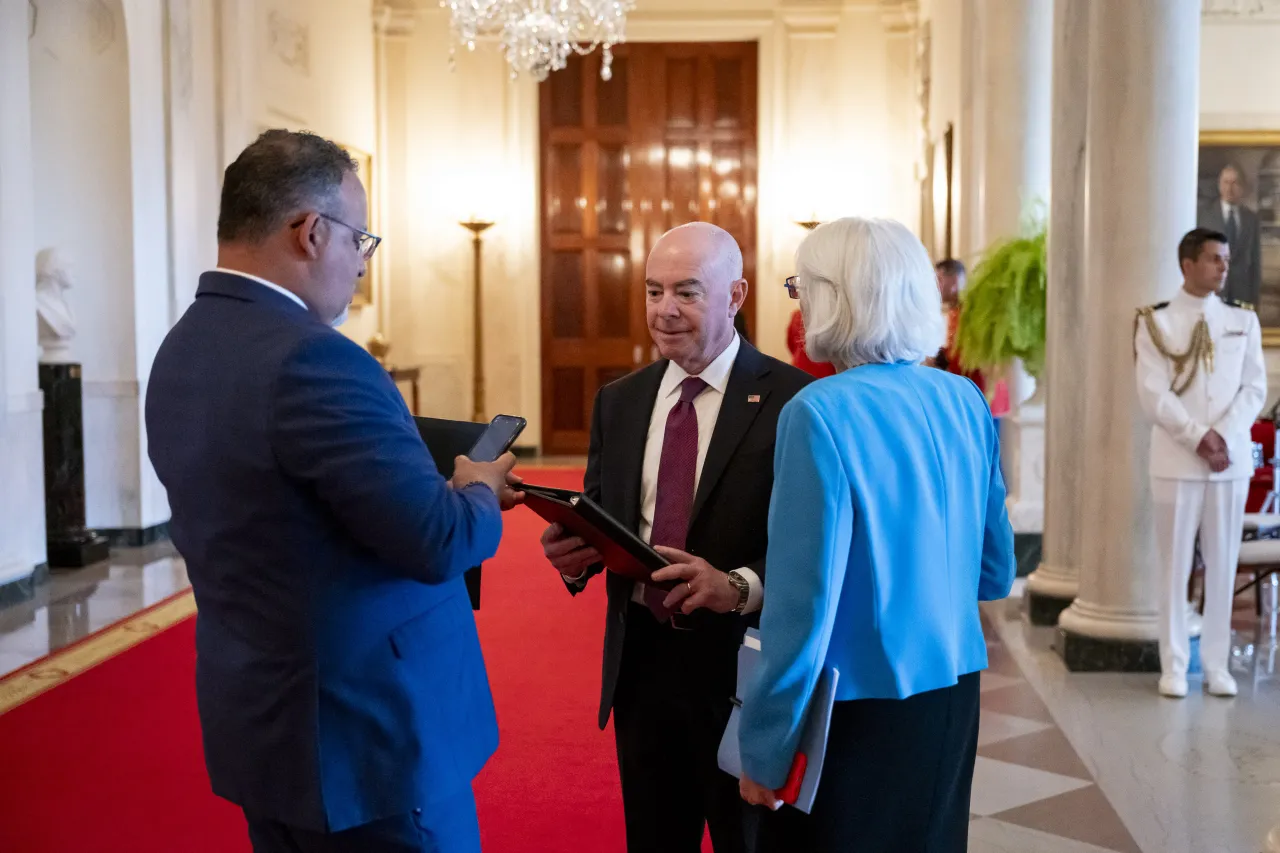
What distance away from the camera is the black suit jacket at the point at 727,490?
2.64 meters

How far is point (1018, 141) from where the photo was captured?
8438 mm

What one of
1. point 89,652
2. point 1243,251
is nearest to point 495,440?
point 89,652

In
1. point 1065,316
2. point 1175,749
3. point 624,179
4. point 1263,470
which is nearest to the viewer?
point 1175,749

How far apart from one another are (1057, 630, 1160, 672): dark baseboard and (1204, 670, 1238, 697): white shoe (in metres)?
0.33

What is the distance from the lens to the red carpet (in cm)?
408

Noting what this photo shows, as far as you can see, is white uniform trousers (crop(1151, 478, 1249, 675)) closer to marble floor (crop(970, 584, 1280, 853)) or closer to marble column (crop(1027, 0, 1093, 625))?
marble floor (crop(970, 584, 1280, 853))

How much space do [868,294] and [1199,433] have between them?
3825mm

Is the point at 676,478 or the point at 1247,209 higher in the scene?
the point at 1247,209

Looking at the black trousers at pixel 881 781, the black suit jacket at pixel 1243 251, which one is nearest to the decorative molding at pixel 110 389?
the black trousers at pixel 881 781

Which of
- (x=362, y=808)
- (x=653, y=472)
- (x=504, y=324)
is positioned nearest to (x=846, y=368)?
(x=653, y=472)

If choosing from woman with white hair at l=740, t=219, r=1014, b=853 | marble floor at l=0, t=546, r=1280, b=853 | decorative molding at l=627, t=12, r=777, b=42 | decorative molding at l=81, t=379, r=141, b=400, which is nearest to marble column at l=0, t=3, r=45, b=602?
marble floor at l=0, t=546, r=1280, b=853

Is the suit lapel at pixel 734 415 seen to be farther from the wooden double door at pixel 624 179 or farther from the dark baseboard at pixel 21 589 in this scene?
the wooden double door at pixel 624 179

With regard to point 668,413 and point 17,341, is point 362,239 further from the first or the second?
point 17,341

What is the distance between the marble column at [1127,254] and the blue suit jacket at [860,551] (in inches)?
159
